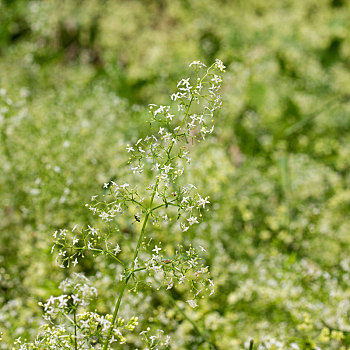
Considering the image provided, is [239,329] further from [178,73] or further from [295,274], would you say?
[178,73]

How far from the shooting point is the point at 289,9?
7.23m

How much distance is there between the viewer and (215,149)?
4.50 metres

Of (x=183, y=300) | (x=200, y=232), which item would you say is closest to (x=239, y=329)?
(x=183, y=300)

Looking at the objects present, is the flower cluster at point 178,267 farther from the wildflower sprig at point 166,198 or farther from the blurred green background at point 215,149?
the blurred green background at point 215,149

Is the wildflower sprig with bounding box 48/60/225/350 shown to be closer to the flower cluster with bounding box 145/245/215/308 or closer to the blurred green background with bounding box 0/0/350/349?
the flower cluster with bounding box 145/245/215/308

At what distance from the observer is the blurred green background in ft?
10.5

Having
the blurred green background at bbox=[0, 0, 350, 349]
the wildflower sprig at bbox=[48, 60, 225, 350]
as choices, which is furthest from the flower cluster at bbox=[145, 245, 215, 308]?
the blurred green background at bbox=[0, 0, 350, 349]

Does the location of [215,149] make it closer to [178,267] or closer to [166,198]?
[166,198]

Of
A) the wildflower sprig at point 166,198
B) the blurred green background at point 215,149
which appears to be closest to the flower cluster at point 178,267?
the wildflower sprig at point 166,198

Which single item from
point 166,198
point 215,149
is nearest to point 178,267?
point 166,198

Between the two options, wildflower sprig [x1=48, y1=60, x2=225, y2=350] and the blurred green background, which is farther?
the blurred green background

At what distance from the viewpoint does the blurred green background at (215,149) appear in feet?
10.5

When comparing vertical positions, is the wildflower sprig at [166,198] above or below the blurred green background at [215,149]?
below

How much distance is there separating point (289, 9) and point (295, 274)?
5.41m
